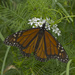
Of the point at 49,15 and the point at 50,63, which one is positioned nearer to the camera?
Answer: the point at 49,15

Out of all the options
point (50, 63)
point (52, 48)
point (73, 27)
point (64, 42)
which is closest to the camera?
point (52, 48)

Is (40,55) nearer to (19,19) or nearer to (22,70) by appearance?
(22,70)

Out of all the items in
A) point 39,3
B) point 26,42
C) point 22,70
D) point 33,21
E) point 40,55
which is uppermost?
point 39,3

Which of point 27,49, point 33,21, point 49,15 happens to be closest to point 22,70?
point 27,49

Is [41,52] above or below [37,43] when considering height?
below

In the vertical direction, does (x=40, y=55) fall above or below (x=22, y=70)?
above

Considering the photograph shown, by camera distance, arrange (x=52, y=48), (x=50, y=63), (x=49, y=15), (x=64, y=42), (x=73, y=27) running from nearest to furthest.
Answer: (x=52, y=48), (x=49, y=15), (x=50, y=63), (x=64, y=42), (x=73, y=27)

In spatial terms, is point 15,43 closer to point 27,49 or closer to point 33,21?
point 27,49
